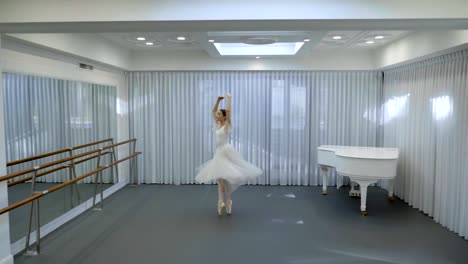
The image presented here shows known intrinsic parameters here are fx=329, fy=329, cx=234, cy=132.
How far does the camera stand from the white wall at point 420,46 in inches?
163

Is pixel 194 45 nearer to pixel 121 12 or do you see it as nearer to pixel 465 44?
pixel 121 12

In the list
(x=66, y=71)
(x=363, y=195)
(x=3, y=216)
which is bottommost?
(x=363, y=195)

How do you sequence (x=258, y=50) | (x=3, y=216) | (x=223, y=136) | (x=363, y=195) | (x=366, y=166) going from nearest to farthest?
(x=3, y=216)
(x=366, y=166)
(x=363, y=195)
(x=223, y=136)
(x=258, y=50)

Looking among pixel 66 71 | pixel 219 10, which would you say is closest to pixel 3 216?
pixel 66 71

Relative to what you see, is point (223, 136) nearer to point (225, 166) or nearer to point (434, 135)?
point (225, 166)

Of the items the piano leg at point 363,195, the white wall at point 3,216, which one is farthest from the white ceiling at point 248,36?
the white wall at point 3,216

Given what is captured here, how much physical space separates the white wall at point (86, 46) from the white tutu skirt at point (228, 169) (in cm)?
259

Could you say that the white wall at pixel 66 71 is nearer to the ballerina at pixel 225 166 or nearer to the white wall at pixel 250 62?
the white wall at pixel 250 62

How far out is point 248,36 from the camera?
15.7 ft

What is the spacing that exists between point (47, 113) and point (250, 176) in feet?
10.1

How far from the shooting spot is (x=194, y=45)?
6.40m

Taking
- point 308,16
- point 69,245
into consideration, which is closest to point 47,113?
point 69,245

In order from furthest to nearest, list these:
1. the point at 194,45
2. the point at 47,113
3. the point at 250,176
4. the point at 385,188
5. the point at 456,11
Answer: the point at 385,188, the point at 194,45, the point at 250,176, the point at 47,113, the point at 456,11

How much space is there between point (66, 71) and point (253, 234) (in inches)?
144
